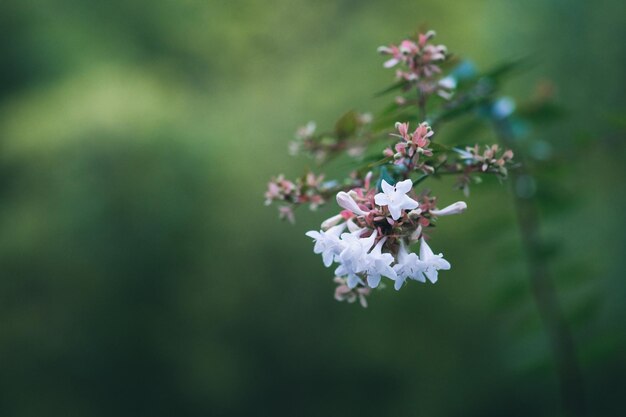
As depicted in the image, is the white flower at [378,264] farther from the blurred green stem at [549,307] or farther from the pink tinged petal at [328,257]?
the blurred green stem at [549,307]

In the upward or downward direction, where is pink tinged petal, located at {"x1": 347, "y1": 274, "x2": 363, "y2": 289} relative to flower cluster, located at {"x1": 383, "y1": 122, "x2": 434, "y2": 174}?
downward

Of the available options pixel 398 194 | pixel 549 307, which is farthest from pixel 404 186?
pixel 549 307

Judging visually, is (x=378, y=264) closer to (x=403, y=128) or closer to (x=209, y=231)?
(x=403, y=128)

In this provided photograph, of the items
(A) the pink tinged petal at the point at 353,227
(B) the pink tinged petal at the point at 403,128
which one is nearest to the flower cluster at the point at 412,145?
(B) the pink tinged petal at the point at 403,128

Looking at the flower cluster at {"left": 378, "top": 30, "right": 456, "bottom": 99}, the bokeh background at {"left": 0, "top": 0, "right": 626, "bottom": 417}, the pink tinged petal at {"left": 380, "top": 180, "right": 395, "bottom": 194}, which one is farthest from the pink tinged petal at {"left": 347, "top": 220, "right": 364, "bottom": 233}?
the bokeh background at {"left": 0, "top": 0, "right": 626, "bottom": 417}

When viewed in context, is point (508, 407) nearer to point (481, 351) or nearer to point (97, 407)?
point (481, 351)

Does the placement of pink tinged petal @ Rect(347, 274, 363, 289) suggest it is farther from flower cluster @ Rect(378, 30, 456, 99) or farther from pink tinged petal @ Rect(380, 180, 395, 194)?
flower cluster @ Rect(378, 30, 456, 99)
